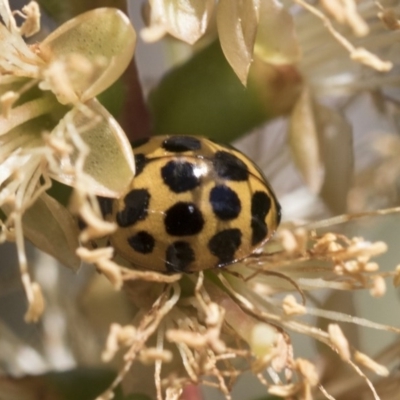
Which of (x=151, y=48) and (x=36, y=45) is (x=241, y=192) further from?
(x=151, y=48)

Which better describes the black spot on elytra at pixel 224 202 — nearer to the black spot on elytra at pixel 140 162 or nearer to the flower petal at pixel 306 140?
the black spot on elytra at pixel 140 162

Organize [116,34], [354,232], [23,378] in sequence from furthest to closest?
A: 1. [354,232]
2. [23,378]
3. [116,34]

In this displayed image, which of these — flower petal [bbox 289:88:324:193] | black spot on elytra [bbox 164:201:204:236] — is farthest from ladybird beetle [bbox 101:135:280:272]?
flower petal [bbox 289:88:324:193]

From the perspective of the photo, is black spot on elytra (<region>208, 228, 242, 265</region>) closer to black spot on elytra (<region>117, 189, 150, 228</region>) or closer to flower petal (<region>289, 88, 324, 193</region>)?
black spot on elytra (<region>117, 189, 150, 228</region>)

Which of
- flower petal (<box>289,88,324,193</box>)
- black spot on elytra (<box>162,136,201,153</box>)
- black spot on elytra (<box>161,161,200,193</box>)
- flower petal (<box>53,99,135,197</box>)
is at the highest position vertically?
flower petal (<box>53,99,135,197</box>)

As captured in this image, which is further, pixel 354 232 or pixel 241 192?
pixel 354 232

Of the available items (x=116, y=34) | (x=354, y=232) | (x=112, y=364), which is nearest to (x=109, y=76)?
(x=116, y=34)

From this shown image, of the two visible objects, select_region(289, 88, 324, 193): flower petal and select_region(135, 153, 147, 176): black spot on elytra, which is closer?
select_region(135, 153, 147, 176): black spot on elytra
